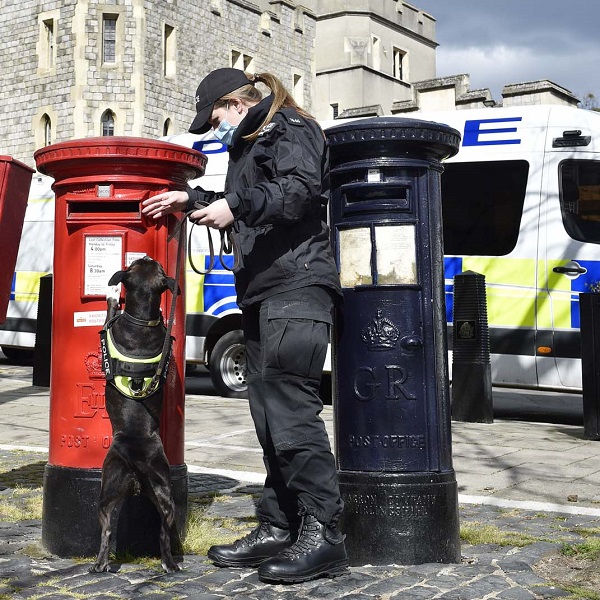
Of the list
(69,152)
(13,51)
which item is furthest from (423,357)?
(13,51)

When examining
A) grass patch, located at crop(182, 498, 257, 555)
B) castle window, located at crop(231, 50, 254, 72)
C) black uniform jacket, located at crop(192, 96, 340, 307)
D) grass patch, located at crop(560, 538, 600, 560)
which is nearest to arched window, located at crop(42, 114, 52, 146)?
castle window, located at crop(231, 50, 254, 72)

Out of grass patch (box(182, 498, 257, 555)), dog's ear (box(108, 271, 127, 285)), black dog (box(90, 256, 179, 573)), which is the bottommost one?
grass patch (box(182, 498, 257, 555))

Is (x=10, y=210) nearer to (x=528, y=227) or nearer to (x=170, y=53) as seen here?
(x=528, y=227)

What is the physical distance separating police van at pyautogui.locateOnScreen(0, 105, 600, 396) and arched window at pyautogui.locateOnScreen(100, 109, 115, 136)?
24518mm

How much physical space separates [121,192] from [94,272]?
378 mm

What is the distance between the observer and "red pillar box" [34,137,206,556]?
14.3 feet

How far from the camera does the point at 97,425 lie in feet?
14.4

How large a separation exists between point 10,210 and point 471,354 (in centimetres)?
545

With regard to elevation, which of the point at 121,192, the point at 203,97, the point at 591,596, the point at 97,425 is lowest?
the point at 591,596

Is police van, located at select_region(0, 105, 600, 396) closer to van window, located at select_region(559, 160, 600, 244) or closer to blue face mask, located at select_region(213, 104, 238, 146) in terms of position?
van window, located at select_region(559, 160, 600, 244)

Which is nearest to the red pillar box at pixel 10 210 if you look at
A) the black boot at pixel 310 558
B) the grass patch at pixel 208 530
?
the grass patch at pixel 208 530

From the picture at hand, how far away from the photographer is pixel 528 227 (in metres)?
9.82

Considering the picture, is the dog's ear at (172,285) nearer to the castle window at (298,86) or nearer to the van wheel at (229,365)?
the van wheel at (229,365)

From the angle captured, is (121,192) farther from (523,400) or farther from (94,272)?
(523,400)
